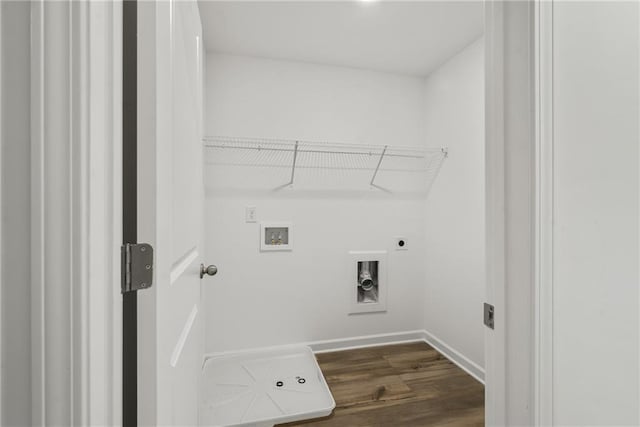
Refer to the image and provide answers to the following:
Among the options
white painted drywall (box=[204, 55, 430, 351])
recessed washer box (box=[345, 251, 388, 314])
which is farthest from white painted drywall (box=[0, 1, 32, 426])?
recessed washer box (box=[345, 251, 388, 314])

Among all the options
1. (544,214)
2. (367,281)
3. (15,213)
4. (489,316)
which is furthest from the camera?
(367,281)

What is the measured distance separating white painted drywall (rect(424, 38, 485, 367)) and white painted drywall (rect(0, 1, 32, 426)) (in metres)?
2.09

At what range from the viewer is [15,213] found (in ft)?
1.24

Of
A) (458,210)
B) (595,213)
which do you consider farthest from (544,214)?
(458,210)

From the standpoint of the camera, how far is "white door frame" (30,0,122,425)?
384mm

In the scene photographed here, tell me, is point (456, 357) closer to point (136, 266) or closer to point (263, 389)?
point (263, 389)

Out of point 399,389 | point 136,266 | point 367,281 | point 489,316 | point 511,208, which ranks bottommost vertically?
point 399,389

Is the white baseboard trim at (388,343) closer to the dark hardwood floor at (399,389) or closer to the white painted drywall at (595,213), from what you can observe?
the dark hardwood floor at (399,389)

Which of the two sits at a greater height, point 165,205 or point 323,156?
point 323,156

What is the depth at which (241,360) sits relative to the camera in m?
2.12

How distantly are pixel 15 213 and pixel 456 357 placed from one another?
2.46 meters

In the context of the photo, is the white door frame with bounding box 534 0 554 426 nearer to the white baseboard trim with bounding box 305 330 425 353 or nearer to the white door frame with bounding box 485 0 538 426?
the white door frame with bounding box 485 0 538 426

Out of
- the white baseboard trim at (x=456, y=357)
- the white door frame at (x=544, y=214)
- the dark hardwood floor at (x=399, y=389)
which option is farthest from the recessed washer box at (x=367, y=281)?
the white door frame at (x=544, y=214)

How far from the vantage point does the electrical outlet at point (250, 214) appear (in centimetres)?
219
